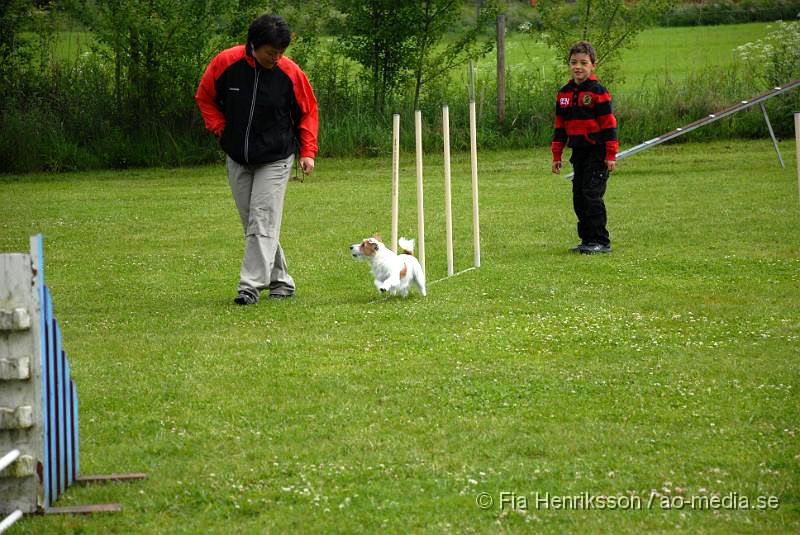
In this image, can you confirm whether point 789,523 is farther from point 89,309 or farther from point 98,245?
point 98,245

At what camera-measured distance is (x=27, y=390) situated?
4348 millimetres

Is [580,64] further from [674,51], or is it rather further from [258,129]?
[674,51]

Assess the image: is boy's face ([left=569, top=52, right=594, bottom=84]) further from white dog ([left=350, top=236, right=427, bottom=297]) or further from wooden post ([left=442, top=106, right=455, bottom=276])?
white dog ([left=350, top=236, right=427, bottom=297])

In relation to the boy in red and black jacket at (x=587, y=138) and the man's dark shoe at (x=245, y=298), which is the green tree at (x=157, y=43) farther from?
the man's dark shoe at (x=245, y=298)

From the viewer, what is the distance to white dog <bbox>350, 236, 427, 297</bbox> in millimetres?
8781

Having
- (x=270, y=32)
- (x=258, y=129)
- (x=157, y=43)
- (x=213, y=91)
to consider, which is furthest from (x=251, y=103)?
(x=157, y=43)

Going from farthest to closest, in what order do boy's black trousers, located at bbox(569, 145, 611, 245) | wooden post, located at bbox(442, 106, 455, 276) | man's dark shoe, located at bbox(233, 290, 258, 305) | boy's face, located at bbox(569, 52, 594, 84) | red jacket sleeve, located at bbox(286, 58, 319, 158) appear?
1. boy's black trousers, located at bbox(569, 145, 611, 245)
2. boy's face, located at bbox(569, 52, 594, 84)
3. wooden post, located at bbox(442, 106, 455, 276)
4. man's dark shoe, located at bbox(233, 290, 258, 305)
5. red jacket sleeve, located at bbox(286, 58, 319, 158)

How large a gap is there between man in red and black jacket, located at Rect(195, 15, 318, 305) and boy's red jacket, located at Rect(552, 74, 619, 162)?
322 centimetres

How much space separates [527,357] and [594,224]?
4.56 meters

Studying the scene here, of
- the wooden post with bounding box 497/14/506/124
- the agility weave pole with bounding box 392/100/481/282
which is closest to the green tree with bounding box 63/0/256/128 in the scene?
the wooden post with bounding box 497/14/506/124

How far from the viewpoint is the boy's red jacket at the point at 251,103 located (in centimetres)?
859

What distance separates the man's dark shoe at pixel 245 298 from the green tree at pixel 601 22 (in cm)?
1426

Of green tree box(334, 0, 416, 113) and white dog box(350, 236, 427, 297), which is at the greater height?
green tree box(334, 0, 416, 113)

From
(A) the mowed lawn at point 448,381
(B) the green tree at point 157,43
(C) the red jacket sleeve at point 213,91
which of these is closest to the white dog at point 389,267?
(A) the mowed lawn at point 448,381
